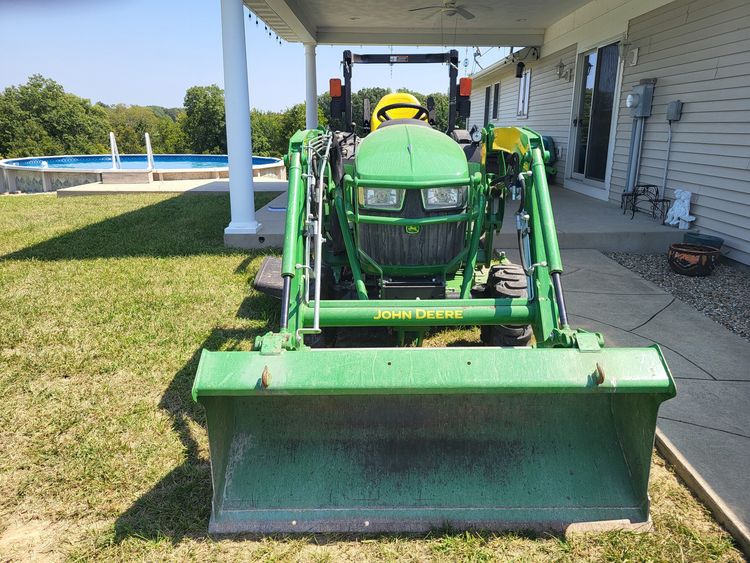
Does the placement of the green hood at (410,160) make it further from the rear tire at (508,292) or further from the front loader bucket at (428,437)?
the front loader bucket at (428,437)

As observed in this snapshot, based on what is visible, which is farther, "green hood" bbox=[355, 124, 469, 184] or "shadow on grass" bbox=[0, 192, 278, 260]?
"shadow on grass" bbox=[0, 192, 278, 260]

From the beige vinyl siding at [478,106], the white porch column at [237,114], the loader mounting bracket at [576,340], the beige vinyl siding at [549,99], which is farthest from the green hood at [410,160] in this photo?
the beige vinyl siding at [478,106]

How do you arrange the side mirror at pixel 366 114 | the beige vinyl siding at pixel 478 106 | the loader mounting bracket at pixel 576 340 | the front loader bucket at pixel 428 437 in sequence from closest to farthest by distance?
the front loader bucket at pixel 428 437, the loader mounting bracket at pixel 576 340, the side mirror at pixel 366 114, the beige vinyl siding at pixel 478 106

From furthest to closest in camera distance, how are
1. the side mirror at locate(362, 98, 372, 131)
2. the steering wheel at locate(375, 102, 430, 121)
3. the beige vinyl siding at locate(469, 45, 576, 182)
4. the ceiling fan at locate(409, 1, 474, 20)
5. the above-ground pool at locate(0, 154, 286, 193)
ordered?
the above-ground pool at locate(0, 154, 286, 193)
the beige vinyl siding at locate(469, 45, 576, 182)
the ceiling fan at locate(409, 1, 474, 20)
the side mirror at locate(362, 98, 372, 131)
the steering wheel at locate(375, 102, 430, 121)

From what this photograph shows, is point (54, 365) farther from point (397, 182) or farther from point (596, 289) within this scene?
point (596, 289)

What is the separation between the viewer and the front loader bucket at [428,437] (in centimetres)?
194

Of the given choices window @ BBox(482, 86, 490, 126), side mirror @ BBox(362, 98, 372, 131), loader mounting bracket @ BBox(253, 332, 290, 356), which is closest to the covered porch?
side mirror @ BBox(362, 98, 372, 131)

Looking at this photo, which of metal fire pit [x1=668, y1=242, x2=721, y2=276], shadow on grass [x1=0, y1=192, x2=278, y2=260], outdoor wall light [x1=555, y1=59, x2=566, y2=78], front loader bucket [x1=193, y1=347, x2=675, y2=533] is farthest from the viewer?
outdoor wall light [x1=555, y1=59, x2=566, y2=78]

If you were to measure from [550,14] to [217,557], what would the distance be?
11075 mm

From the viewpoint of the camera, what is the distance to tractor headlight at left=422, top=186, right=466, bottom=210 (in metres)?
2.88

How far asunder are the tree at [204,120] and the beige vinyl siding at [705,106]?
1224 inches

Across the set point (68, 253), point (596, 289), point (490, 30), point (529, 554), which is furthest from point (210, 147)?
point (529, 554)

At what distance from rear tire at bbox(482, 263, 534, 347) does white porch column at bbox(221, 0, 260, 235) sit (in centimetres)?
380

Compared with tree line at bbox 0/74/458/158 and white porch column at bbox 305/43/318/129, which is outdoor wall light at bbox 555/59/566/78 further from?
tree line at bbox 0/74/458/158
